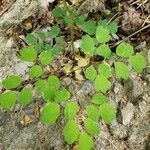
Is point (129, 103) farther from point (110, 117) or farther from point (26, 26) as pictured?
point (26, 26)

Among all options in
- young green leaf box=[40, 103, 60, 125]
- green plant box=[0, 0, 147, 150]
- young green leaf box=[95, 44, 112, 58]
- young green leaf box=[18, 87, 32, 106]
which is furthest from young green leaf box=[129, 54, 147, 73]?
young green leaf box=[18, 87, 32, 106]

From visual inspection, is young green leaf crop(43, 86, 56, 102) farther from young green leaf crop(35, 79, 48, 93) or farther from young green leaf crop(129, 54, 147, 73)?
young green leaf crop(129, 54, 147, 73)

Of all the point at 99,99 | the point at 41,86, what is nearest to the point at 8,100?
the point at 41,86

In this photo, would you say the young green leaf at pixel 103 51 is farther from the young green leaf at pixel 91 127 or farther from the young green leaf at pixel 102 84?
the young green leaf at pixel 91 127

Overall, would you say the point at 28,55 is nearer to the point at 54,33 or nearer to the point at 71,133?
the point at 54,33

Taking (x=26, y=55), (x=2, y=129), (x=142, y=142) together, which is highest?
(x=26, y=55)

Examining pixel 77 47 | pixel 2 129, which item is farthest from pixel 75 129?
pixel 77 47

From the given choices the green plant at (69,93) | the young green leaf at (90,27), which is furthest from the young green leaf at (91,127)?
the young green leaf at (90,27)
